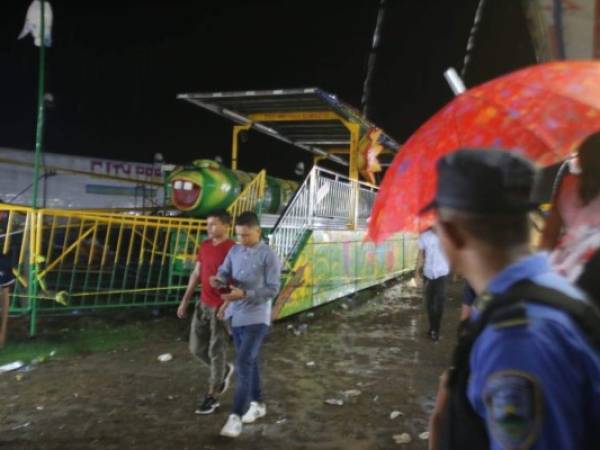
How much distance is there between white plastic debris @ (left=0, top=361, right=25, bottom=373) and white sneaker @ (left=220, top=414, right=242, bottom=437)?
117 inches

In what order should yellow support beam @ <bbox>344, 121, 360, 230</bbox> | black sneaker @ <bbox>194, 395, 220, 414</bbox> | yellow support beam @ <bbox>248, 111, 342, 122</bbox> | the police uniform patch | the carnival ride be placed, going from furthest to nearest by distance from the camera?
yellow support beam @ <bbox>344, 121, 360, 230</bbox>
yellow support beam @ <bbox>248, 111, 342, 122</bbox>
the carnival ride
black sneaker @ <bbox>194, 395, 220, 414</bbox>
the police uniform patch

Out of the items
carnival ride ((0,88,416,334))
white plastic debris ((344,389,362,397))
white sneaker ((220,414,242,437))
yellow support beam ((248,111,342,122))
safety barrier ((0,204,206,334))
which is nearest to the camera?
white sneaker ((220,414,242,437))

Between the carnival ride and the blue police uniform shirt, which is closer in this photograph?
the blue police uniform shirt

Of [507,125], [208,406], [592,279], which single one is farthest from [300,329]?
[592,279]

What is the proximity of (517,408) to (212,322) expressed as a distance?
12.8 feet

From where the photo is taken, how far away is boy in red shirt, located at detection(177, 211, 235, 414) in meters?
4.70

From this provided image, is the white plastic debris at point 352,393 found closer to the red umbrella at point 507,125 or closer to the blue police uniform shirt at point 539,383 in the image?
the red umbrella at point 507,125

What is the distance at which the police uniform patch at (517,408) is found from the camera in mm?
1009

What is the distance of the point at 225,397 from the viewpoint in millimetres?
5160

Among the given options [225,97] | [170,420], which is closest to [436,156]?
[170,420]

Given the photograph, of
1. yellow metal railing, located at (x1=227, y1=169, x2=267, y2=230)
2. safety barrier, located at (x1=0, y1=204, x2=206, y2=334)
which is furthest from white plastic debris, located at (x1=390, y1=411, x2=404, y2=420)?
yellow metal railing, located at (x1=227, y1=169, x2=267, y2=230)

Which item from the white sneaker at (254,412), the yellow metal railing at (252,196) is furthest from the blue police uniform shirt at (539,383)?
the yellow metal railing at (252,196)

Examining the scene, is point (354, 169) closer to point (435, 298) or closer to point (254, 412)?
point (435, 298)

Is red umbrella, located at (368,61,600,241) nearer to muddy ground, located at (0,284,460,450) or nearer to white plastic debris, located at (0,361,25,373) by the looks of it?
muddy ground, located at (0,284,460,450)
